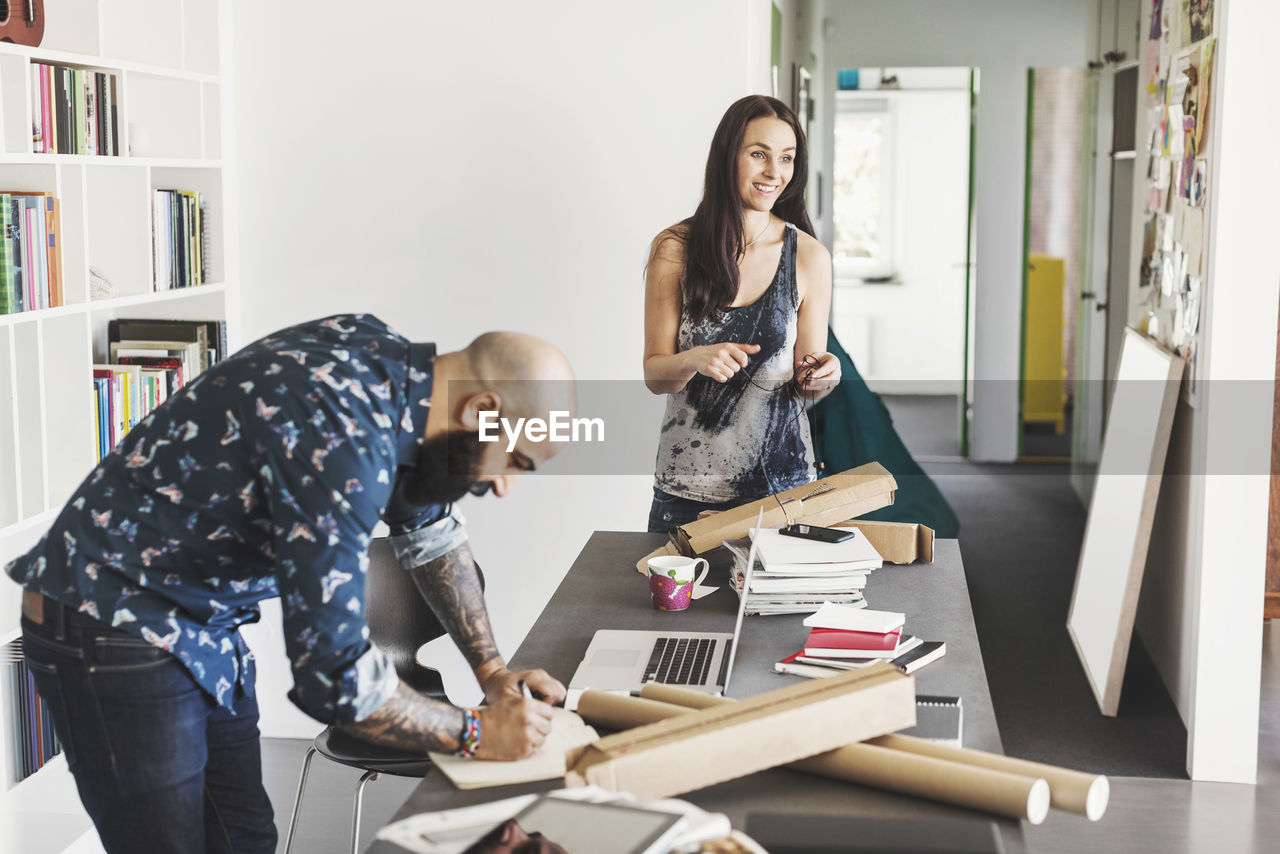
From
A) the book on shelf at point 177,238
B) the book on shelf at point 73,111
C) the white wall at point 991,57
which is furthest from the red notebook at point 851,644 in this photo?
the white wall at point 991,57

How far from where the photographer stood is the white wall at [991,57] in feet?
24.3

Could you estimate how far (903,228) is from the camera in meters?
10.2

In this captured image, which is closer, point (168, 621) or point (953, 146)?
point (168, 621)

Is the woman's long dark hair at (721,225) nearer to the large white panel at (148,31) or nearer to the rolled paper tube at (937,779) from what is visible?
the rolled paper tube at (937,779)

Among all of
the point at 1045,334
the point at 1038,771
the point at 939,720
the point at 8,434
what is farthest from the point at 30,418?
the point at 1045,334

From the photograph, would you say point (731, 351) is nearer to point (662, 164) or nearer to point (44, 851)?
point (662, 164)

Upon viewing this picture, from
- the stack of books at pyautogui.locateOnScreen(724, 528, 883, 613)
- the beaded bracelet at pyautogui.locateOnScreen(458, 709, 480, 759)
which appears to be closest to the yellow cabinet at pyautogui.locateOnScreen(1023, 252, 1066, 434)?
the stack of books at pyautogui.locateOnScreen(724, 528, 883, 613)

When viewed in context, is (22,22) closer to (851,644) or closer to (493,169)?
(493,169)

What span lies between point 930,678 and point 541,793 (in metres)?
0.68

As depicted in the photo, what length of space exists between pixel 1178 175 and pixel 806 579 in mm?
2327

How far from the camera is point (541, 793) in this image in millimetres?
1552

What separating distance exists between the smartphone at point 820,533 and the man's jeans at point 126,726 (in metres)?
1.09

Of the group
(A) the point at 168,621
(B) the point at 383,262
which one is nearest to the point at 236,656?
(A) the point at 168,621

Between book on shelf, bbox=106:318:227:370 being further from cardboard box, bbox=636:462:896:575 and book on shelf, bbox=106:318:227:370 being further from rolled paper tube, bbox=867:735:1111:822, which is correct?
rolled paper tube, bbox=867:735:1111:822
